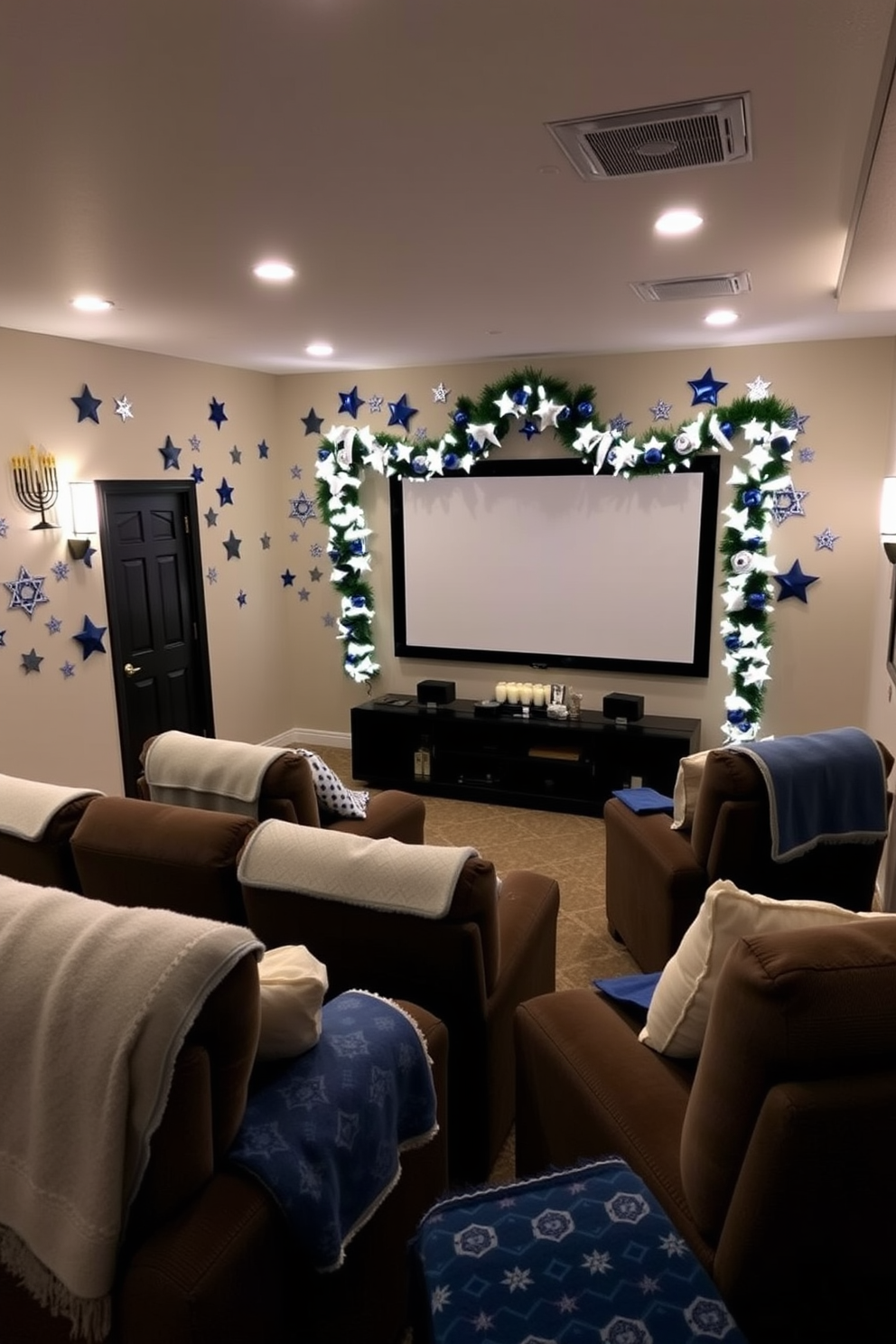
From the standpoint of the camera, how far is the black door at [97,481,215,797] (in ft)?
16.8

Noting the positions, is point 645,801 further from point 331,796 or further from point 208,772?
point 208,772

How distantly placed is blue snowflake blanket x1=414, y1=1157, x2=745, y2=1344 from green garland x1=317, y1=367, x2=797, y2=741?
4.22 meters

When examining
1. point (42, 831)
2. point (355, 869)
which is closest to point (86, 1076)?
point (355, 869)

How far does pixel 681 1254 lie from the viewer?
1277 millimetres

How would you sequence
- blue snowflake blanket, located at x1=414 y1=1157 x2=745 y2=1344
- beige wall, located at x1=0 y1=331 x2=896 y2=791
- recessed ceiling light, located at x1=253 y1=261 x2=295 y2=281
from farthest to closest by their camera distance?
beige wall, located at x1=0 y1=331 x2=896 y2=791 → recessed ceiling light, located at x1=253 y1=261 x2=295 y2=281 → blue snowflake blanket, located at x1=414 y1=1157 x2=745 y2=1344

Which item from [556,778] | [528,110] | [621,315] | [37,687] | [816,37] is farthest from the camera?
[556,778]

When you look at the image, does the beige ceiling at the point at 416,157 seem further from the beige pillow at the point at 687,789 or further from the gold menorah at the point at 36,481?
the beige pillow at the point at 687,789

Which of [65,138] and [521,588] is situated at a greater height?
[65,138]

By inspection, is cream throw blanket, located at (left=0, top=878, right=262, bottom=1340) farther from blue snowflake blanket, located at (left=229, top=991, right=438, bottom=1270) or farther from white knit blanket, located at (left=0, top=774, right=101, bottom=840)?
white knit blanket, located at (left=0, top=774, right=101, bottom=840)

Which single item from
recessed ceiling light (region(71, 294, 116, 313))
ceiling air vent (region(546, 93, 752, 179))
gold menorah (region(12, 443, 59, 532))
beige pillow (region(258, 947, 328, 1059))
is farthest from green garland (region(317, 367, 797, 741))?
beige pillow (region(258, 947, 328, 1059))

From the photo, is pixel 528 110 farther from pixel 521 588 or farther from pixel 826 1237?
pixel 521 588

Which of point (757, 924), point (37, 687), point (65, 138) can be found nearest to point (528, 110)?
point (65, 138)

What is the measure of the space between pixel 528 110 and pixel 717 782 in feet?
6.39

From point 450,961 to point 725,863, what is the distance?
Answer: 3.80 ft
